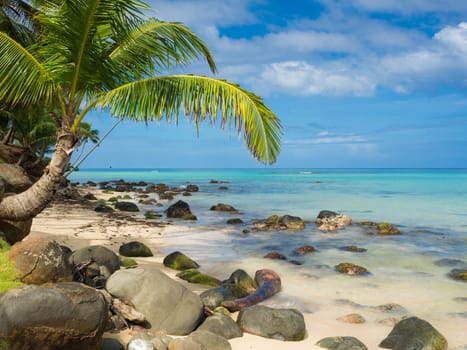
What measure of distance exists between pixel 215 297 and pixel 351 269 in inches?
187

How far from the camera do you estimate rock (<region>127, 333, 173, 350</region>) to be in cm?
501

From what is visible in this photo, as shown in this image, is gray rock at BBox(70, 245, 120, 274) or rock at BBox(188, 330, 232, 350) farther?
gray rock at BBox(70, 245, 120, 274)

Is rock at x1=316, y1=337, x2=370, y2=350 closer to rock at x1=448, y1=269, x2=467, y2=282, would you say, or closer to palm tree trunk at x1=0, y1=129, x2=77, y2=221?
palm tree trunk at x1=0, y1=129, x2=77, y2=221

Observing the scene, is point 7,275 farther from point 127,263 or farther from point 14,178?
point 127,263

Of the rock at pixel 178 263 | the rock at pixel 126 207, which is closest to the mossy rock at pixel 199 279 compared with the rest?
the rock at pixel 178 263

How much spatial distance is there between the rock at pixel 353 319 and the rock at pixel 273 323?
127 cm

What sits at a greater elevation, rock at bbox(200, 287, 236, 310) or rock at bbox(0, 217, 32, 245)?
rock at bbox(0, 217, 32, 245)

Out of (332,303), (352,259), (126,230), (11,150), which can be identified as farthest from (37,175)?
(332,303)

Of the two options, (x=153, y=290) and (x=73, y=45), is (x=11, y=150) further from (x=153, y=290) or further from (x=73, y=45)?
(x=153, y=290)

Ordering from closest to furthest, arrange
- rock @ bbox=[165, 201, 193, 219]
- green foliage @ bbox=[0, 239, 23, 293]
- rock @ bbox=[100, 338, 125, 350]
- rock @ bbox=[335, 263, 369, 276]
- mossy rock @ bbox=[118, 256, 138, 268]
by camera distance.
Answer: rock @ bbox=[100, 338, 125, 350]
green foliage @ bbox=[0, 239, 23, 293]
mossy rock @ bbox=[118, 256, 138, 268]
rock @ bbox=[335, 263, 369, 276]
rock @ bbox=[165, 201, 193, 219]

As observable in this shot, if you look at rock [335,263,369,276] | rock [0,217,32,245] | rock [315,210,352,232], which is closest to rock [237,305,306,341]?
rock [0,217,32,245]

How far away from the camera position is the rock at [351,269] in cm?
1063

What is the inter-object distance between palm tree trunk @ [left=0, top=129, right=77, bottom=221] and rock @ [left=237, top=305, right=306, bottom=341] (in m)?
3.74

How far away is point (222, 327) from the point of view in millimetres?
6133
